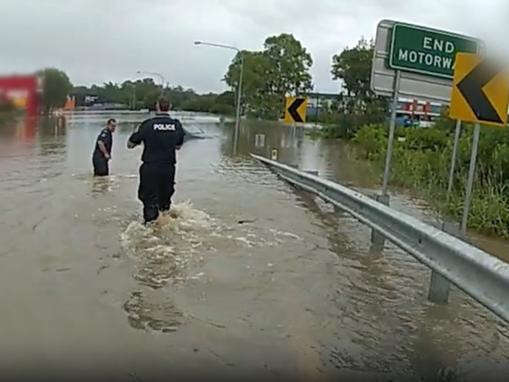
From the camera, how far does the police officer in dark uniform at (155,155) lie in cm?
940

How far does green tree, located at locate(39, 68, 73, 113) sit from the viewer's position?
3.31 m

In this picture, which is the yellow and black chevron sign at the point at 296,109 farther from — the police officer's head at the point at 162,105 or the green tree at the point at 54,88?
the green tree at the point at 54,88

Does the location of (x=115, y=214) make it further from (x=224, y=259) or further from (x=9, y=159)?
(x=9, y=159)

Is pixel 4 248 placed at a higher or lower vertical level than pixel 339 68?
lower

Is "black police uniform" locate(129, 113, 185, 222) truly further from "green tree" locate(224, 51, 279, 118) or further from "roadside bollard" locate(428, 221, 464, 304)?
"green tree" locate(224, 51, 279, 118)

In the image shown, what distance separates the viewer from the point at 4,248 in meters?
8.00

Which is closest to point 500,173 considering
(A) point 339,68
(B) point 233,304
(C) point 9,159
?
(B) point 233,304

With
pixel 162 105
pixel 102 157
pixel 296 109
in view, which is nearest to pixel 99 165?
pixel 102 157

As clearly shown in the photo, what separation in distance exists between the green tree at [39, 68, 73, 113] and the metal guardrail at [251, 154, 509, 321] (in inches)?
105

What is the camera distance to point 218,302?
5953mm

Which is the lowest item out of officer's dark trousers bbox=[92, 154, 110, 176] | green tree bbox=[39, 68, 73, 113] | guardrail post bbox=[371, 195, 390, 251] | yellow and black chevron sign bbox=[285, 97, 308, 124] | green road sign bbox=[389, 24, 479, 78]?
officer's dark trousers bbox=[92, 154, 110, 176]

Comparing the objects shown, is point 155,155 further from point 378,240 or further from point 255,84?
point 255,84

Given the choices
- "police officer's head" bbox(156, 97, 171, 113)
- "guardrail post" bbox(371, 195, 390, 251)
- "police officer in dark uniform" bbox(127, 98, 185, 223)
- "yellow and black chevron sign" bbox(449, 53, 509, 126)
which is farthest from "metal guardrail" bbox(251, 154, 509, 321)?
"police officer's head" bbox(156, 97, 171, 113)

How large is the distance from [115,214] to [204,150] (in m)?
18.2
